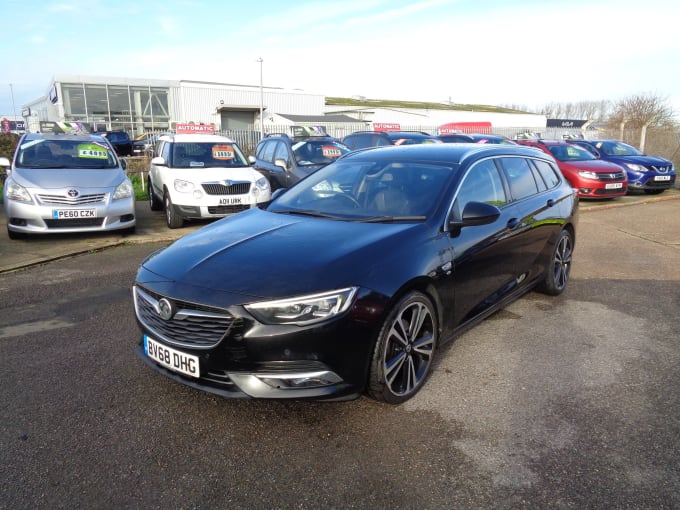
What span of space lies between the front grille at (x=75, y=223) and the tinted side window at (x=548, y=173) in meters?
6.18

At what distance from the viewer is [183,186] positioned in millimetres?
8891

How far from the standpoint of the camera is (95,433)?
2.93 meters

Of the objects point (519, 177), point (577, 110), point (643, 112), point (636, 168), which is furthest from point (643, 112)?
point (577, 110)

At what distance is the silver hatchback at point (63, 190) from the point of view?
295 inches

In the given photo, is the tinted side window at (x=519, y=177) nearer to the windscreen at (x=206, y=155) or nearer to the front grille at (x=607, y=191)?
the windscreen at (x=206, y=155)

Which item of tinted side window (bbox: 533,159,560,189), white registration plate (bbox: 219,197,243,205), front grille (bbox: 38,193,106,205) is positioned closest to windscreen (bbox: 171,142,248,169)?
white registration plate (bbox: 219,197,243,205)

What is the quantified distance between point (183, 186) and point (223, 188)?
2.23 ft

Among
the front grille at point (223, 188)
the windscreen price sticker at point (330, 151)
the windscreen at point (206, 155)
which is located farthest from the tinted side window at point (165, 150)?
the windscreen price sticker at point (330, 151)

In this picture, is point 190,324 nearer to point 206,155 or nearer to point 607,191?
point 206,155

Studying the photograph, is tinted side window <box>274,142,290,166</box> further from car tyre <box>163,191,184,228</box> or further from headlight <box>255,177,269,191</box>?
car tyre <box>163,191,184,228</box>

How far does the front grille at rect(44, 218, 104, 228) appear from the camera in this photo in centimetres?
751

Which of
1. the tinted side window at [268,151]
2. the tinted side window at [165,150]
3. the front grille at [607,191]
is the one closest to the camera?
the tinted side window at [165,150]

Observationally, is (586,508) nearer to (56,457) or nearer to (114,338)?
(56,457)

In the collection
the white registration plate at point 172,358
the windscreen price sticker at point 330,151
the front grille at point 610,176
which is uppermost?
the windscreen price sticker at point 330,151
